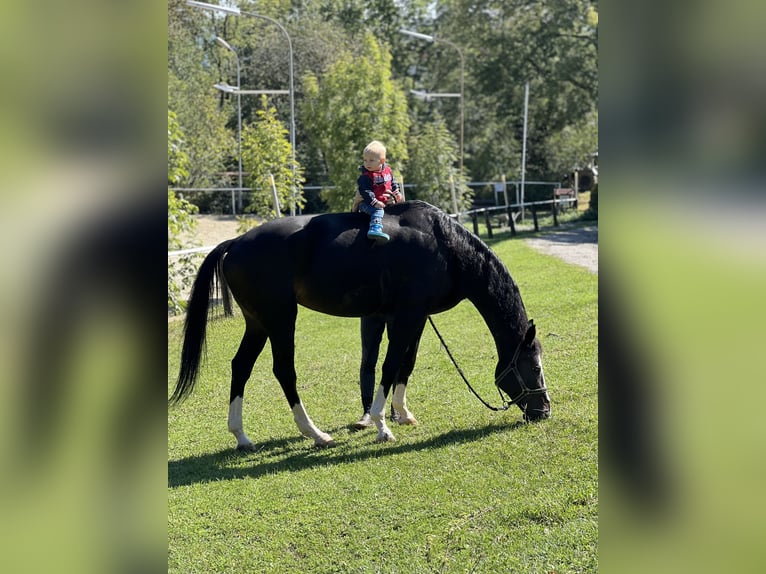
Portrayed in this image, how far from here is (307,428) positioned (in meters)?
5.66

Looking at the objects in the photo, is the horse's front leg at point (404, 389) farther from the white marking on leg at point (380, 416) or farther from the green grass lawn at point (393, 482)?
the white marking on leg at point (380, 416)

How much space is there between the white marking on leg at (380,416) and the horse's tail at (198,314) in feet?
4.40

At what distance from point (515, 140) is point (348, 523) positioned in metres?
36.6

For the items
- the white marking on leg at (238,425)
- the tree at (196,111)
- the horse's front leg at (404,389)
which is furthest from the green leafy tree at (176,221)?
the tree at (196,111)

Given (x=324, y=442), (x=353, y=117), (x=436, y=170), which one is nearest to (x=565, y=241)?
(x=436, y=170)

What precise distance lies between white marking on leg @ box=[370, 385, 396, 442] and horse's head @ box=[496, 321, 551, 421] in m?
1.02

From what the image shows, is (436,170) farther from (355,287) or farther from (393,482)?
(393,482)

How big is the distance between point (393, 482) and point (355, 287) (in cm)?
153

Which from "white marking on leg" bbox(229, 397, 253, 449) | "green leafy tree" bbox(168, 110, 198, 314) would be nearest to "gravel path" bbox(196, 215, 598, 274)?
"green leafy tree" bbox(168, 110, 198, 314)
